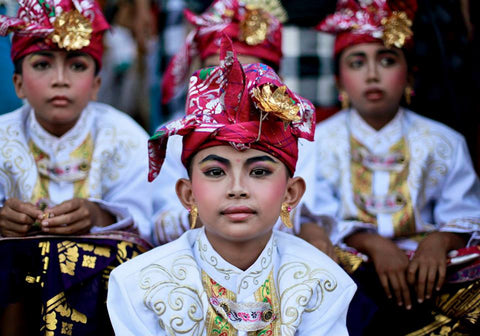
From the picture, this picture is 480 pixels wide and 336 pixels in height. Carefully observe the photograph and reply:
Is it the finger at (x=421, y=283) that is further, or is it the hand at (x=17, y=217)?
the finger at (x=421, y=283)

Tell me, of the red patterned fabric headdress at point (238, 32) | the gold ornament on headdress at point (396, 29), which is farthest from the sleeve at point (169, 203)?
the gold ornament on headdress at point (396, 29)

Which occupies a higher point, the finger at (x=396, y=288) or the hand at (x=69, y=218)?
the hand at (x=69, y=218)

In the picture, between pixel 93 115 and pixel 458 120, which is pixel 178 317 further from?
pixel 458 120

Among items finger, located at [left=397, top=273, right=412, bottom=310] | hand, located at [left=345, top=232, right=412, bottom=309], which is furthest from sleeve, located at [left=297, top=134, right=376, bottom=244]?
finger, located at [left=397, top=273, right=412, bottom=310]

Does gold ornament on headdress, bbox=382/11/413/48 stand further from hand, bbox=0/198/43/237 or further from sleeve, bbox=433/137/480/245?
hand, bbox=0/198/43/237

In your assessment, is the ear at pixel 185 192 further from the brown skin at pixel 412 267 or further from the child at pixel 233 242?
the brown skin at pixel 412 267

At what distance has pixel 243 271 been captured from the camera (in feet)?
7.77

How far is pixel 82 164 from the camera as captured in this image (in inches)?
122

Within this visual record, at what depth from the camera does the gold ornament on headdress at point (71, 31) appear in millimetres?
2865

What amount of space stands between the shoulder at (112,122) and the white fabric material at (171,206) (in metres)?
0.21

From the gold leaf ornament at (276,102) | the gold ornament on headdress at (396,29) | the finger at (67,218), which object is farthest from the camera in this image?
the gold ornament on headdress at (396,29)

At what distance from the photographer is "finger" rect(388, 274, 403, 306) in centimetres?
283

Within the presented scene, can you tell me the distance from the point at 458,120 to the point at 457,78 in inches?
10.4

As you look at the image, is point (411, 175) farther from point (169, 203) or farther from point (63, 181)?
point (63, 181)
